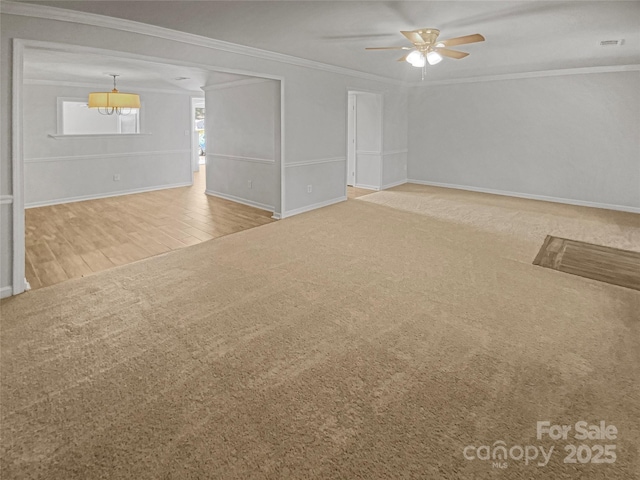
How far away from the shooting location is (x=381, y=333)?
2.65 metres

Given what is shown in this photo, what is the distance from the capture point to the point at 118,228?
17.6ft

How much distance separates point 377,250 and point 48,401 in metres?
3.23

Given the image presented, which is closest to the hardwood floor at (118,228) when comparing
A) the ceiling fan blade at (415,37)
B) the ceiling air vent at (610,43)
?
the ceiling fan blade at (415,37)

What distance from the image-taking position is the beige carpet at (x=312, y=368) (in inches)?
65.1

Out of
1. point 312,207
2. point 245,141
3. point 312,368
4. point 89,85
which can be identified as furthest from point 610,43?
point 89,85

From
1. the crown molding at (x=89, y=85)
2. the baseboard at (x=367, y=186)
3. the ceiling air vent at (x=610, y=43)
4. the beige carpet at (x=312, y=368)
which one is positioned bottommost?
the beige carpet at (x=312, y=368)

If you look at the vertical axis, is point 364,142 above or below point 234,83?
below

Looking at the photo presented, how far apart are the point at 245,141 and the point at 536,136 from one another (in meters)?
5.18

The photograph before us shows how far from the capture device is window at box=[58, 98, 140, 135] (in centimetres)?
699

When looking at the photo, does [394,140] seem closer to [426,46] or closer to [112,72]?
[426,46]

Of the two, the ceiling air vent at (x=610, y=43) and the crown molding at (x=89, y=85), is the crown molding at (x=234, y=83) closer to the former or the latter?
the crown molding at (x=89, y=85)

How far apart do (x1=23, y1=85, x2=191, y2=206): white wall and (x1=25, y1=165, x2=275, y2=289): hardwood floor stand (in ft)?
1.22

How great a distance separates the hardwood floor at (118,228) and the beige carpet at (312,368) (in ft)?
1.80

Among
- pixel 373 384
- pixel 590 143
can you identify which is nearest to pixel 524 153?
pixel 590 143
